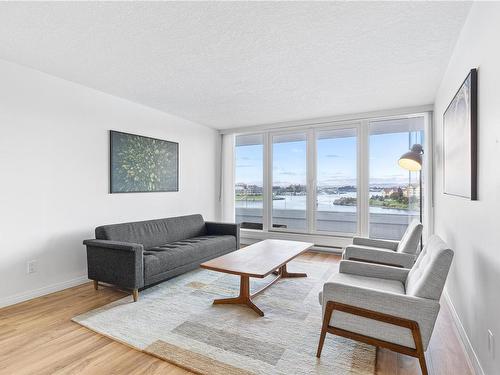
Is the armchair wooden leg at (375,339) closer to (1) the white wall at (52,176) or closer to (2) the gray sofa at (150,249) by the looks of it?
(2) the gray sofa at (150,249)

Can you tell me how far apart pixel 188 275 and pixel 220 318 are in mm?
1363

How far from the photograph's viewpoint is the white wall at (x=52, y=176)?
2.89 meters

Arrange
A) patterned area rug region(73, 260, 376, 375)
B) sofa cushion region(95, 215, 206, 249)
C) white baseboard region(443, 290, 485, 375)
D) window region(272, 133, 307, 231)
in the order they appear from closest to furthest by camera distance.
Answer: white baseboard region(443, 290, 485, 375)
patterned area rug region(73, 260, 376, 375)
sofa cushion region(95, 215, 206, 249)
window region(272, 133, 307, 231)

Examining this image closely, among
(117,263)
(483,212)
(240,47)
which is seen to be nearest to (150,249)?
(117,263)

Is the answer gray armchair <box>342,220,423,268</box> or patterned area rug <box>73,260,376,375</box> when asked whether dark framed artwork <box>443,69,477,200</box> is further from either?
patterned area rug <box>73,260,376,375</box>

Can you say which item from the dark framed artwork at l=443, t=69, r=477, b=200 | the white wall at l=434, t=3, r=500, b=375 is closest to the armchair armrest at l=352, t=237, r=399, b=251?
the dark framed artwork at l=443, t=69, r=477, b=200

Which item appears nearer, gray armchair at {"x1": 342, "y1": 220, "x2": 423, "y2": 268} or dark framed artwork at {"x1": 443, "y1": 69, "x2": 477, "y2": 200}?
dark framed artwork at {"x1": 443, "y1": 69, "x2": 477, "y2": 200}

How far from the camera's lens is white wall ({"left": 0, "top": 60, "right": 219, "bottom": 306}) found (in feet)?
9.50

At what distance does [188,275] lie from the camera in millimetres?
3834

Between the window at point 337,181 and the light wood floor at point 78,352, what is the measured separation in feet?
8.19

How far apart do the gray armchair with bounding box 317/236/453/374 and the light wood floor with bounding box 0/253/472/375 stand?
0.91 ft

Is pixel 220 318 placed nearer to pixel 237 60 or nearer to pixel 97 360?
pixel 97 360

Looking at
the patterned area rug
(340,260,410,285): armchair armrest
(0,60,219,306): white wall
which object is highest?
(0,60,219,306): white wall

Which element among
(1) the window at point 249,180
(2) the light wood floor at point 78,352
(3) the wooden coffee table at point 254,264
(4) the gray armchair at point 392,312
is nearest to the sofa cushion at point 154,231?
(2) the light wood floor at point 78,352
